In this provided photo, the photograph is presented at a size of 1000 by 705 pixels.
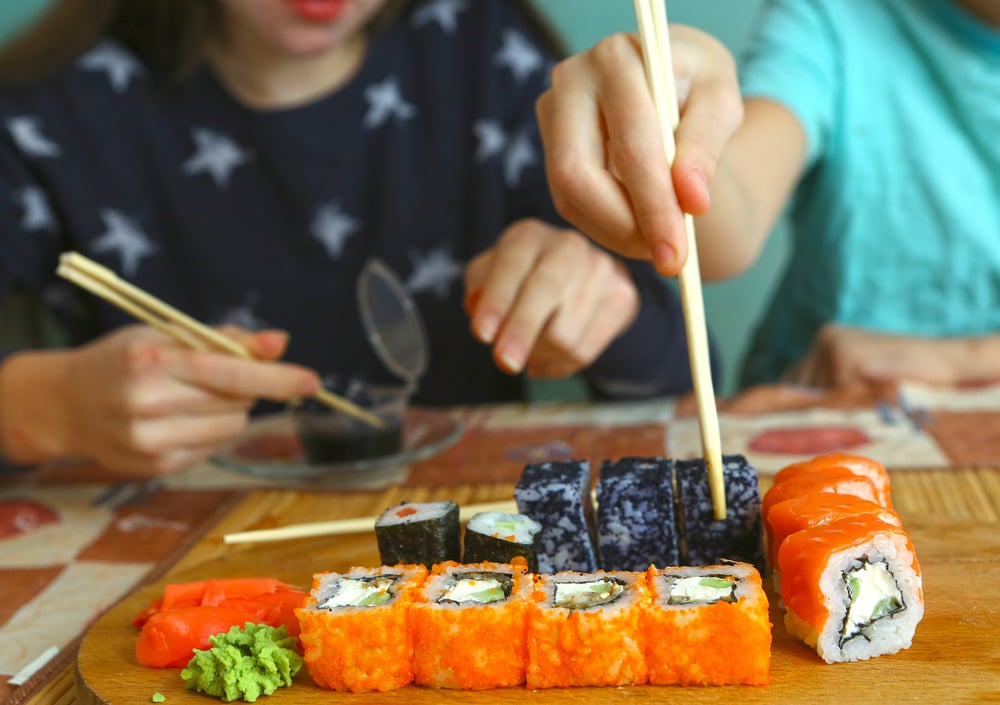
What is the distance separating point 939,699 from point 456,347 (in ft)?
5.25

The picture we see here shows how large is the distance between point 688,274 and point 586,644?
0.37 metres

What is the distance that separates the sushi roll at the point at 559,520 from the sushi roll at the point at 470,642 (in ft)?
0.49

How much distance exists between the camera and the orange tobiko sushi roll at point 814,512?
90 cm

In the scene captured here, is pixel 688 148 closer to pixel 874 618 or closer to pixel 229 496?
pixel 874 618

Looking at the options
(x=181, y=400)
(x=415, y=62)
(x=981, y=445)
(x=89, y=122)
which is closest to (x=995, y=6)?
(x=981, y=445)

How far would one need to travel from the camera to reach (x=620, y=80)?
1.00 m

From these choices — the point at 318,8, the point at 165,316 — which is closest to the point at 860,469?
the point at 165,316

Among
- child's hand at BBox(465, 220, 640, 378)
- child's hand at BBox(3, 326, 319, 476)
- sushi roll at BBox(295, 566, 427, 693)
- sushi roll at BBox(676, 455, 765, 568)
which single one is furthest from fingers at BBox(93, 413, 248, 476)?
sushi roll at BBox(676, 455, 765, 568)

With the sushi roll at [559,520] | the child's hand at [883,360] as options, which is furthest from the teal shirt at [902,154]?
the sushi roll at [559,520]

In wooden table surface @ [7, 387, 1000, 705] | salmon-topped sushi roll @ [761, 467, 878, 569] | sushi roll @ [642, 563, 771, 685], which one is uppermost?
salmon-topped sushi roll @ [761, 467, 878, 569]

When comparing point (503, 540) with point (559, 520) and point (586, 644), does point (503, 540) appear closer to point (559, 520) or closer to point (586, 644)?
point (559, 520)

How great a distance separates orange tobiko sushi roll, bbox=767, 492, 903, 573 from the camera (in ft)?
2.97

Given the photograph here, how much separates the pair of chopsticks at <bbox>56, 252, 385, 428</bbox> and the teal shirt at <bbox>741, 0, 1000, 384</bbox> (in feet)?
3.64

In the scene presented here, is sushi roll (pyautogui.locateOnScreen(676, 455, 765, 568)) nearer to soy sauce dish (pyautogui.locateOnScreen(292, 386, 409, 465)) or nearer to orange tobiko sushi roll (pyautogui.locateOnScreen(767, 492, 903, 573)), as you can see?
orange tobiko sushi roll (pyautogui.locateOnScreen(767, 492, 903, 573))
